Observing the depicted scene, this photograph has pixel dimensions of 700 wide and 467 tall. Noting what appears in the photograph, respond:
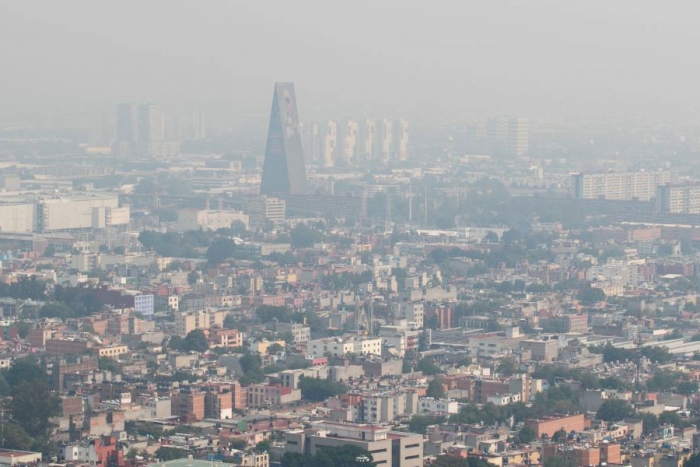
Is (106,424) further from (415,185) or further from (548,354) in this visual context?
(415,185)

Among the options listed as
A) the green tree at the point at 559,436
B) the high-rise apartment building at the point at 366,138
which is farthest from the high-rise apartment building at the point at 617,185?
the green tree at the point at 559,436

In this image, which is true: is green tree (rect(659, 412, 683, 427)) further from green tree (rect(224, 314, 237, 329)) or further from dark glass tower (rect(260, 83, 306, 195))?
dark glass tower (rect(260, 83, 306, 195))

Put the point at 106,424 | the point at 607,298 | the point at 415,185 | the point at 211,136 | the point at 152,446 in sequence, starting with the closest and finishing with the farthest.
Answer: the point at 152,446
the point at 106,424
the point at 607,298
the point at 415,185
the point at 211,136

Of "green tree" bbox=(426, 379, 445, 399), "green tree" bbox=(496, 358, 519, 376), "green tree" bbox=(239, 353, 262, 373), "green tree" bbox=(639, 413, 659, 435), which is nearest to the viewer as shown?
"green tree" bbox=(639, 413, 659, 435)

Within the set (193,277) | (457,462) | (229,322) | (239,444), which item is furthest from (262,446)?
(193,277)

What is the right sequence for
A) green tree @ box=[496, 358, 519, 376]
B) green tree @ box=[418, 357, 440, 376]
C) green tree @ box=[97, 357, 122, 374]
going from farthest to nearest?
green tree @ box=[418, 357, 440, 376]
green tree @ box=[496, 358, 519, 376]
green tree @ box=[97, 357, 122, 374]

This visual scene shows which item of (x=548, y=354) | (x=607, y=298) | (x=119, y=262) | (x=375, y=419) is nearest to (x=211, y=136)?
(x=119, y=262)

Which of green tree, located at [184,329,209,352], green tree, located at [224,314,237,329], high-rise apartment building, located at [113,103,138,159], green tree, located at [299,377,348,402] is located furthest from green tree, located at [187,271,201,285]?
high-rise apartment building, located at [113,103,138,159]

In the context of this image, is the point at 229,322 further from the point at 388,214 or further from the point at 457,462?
the point at 388,214
